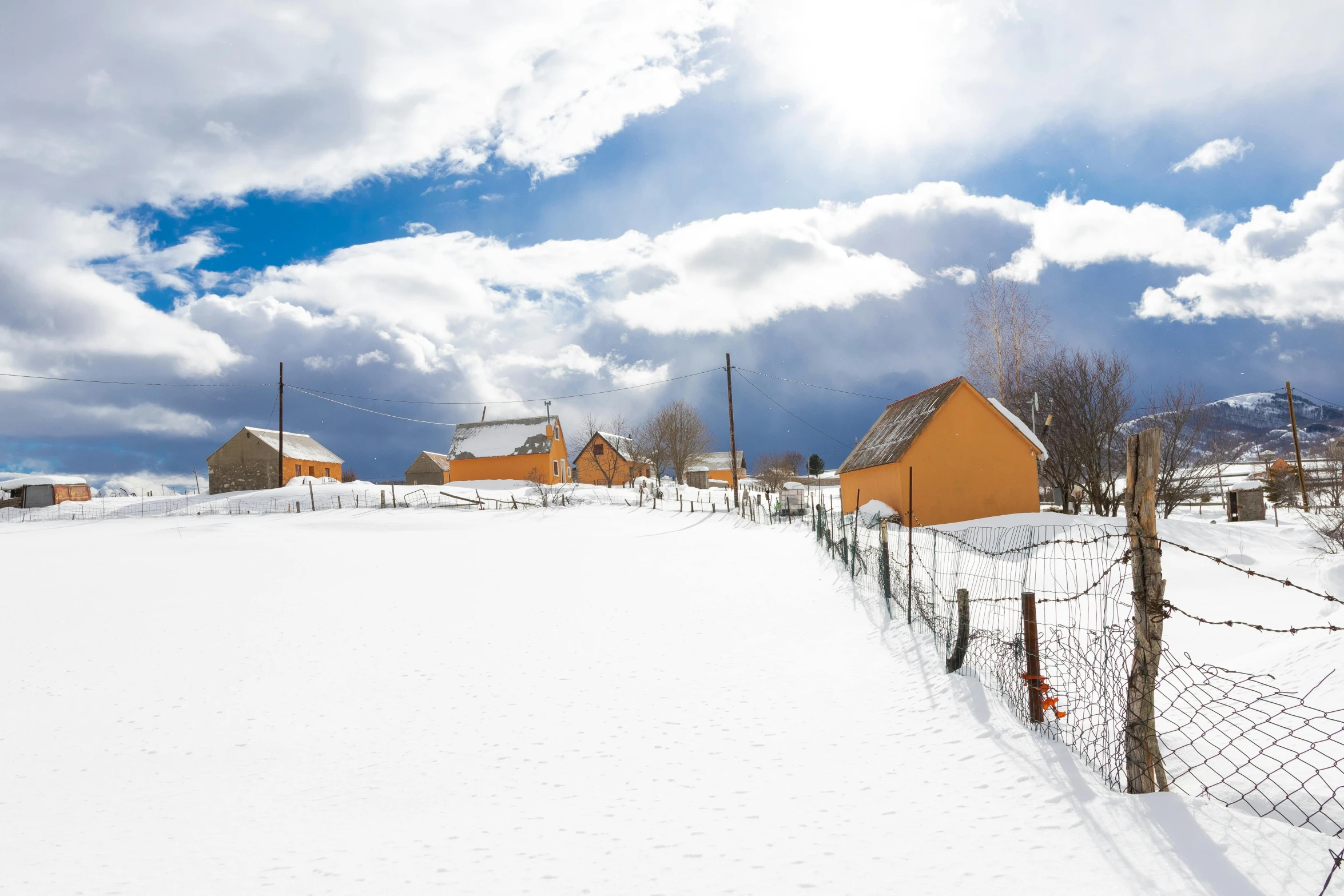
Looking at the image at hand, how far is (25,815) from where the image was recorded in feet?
16.8

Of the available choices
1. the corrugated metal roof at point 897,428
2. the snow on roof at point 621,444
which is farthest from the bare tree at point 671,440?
the corrugated metal roof at point 897,428

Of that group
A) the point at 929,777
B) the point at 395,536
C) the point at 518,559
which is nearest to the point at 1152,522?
the point at 929,777

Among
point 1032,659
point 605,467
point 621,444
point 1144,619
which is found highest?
point 621,444

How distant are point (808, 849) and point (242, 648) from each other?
8.86 metres

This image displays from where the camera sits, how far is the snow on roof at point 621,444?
66.1m

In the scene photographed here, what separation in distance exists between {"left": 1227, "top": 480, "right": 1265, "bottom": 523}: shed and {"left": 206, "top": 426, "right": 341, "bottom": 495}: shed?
59301mm

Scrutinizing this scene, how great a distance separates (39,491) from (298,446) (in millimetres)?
16795

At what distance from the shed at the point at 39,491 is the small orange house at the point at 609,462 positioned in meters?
37.9

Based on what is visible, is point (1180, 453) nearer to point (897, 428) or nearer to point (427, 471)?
point (897, 428)

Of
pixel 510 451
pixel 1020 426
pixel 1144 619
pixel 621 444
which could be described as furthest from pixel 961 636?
pixel 621 444

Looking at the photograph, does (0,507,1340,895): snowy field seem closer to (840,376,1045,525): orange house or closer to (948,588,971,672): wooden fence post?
(948,588,971,672): wooden fence post

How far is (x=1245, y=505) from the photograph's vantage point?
1174 inches

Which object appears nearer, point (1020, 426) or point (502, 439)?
point (1020, 426)

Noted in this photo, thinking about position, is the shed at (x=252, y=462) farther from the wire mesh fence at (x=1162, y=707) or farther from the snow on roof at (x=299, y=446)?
the wire mesh fence at (x=1162, y=707)
